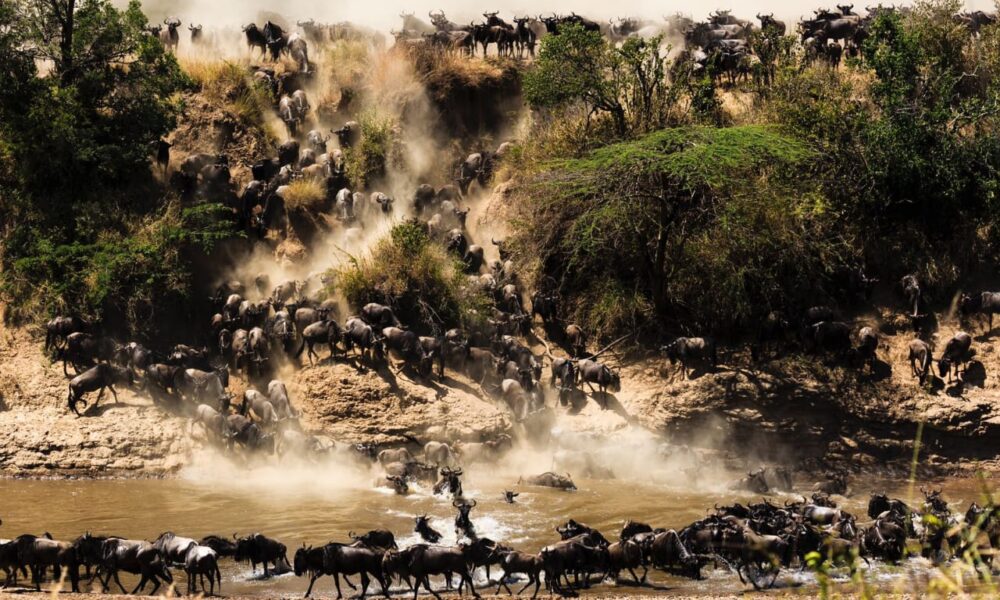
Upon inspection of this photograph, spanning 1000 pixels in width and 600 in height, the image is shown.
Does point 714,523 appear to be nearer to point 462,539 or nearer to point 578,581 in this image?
point 578,581

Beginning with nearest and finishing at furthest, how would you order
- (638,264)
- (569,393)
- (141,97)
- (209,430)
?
(209,430), (569,393), (638,264), (141,97)

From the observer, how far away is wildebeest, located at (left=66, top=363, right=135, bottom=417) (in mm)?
23031

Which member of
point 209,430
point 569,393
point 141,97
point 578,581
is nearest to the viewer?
point 578,581

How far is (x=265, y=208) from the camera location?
29078 millimetres

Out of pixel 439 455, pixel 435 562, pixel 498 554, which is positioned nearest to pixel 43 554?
pixel 435 562

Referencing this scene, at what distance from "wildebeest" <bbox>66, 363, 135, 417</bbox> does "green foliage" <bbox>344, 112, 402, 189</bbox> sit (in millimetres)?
10280

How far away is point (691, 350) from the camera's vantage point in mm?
23844

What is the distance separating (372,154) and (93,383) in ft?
39.1

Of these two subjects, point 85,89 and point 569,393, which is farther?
point 85,89

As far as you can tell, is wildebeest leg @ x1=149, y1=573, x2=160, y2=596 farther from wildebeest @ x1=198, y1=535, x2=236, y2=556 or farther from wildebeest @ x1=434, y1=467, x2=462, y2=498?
wildebeest @ x1=434, y1=467, x2=462, y2=498

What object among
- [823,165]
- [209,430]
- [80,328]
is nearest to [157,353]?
[80,328]

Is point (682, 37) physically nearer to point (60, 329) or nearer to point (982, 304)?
point (982, 304)

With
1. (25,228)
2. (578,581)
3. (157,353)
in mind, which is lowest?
(578,581)

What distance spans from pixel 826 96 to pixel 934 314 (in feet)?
23.6
